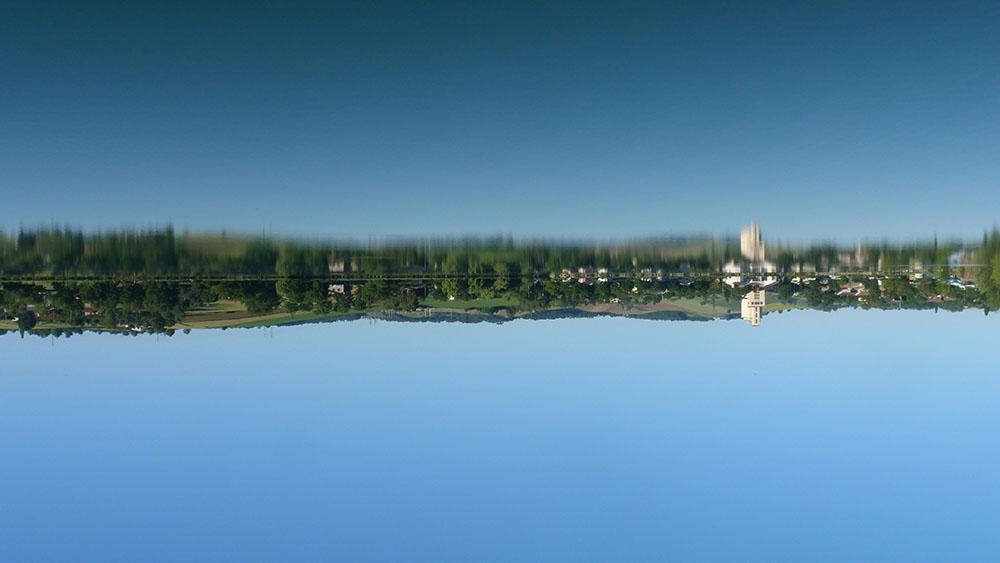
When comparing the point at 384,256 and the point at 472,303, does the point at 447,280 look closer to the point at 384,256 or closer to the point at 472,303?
the point at 472,303

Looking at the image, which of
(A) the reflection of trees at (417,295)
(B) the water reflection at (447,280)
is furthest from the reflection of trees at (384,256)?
(A) the reflection of trees at (417,295)

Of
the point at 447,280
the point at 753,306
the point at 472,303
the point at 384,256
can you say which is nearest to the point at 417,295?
the point at 447,280

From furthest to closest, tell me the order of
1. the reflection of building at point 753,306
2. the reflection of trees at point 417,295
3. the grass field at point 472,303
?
the reflection of building at point 753,306
the grass field at point 472,303
the reflection of trees at point 417,295

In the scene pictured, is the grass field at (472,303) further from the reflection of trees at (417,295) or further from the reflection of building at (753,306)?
the reflection of building at (753,306)

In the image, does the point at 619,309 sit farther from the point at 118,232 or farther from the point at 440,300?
the point at 118,232

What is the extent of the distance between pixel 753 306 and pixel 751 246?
4154 millimetres

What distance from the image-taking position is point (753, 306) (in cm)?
4003

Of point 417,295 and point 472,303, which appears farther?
point 472,303

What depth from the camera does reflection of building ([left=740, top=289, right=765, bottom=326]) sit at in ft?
131

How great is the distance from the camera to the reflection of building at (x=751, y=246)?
4044 centimetres

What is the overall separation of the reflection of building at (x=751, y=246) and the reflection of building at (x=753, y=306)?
2.37 meters

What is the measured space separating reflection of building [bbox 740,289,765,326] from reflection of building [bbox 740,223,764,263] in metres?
2.37

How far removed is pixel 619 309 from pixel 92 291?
3095 centimetres

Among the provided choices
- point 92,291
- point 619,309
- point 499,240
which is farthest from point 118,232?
point 619,309
